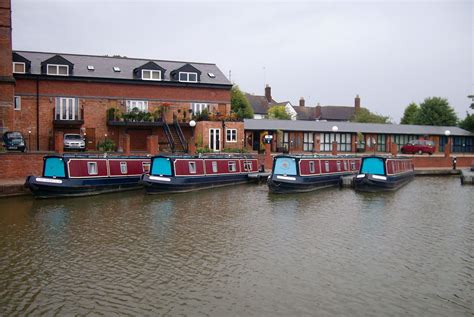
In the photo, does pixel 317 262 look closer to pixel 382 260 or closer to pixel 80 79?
pixel 382 260

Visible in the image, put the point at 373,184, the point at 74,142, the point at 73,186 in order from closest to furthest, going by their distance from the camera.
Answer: the point at 73,186
the point at 373,184
the point at 74,142

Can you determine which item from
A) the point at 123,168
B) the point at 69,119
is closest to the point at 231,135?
the point at 69,119

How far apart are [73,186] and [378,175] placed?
14.4 meters

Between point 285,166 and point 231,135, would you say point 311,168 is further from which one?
point 231,135

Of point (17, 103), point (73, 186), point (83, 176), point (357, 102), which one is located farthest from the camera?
point (357, 102)

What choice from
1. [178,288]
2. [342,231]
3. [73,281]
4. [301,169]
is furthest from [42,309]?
[301,169]

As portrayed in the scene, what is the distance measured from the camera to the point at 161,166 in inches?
879

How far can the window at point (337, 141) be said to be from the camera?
135 feet

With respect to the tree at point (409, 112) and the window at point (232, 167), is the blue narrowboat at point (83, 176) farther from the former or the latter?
the tree at point (409, 112)

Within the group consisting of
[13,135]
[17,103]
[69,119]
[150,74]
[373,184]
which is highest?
[150,74]

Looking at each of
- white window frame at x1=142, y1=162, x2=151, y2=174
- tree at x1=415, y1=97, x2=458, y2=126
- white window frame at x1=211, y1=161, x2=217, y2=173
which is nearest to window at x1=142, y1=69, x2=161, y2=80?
white window frame at x1=142, y1=162, x2=151, y2=174

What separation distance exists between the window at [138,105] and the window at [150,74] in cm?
171

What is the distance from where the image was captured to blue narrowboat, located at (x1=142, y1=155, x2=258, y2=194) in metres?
21.6

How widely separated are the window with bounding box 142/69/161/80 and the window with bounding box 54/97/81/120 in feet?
16.5
